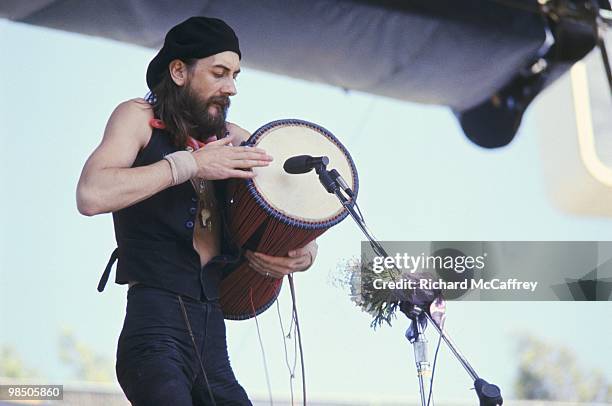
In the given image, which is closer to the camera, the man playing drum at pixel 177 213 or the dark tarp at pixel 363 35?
the man playing drum at pixel 177 213

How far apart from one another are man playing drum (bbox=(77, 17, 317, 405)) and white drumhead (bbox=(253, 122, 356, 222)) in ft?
0.32

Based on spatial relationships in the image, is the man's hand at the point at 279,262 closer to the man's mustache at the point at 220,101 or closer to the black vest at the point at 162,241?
the black vest at the point at 162,241

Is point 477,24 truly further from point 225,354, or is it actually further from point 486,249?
point 225,354

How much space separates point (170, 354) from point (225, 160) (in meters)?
0.49

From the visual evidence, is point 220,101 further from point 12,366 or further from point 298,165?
point 12,366

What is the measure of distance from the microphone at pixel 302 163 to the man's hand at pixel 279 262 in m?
0.23

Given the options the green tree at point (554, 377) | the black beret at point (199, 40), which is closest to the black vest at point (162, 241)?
the black beret at point (199, 40)

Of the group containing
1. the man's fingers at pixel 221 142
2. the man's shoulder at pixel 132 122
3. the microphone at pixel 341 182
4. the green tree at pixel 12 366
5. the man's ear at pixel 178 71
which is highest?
the man's ear at pixel 178 71

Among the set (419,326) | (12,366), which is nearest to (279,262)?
(419,326)

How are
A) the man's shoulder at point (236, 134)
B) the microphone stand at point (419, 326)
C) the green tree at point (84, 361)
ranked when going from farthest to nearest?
the green tree at point (84, 361) → the man's shoulder at point (236, 134) → the microphone stand at point (419, 326)

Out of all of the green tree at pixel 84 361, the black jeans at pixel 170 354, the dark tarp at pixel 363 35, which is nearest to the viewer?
the black jeans at pixel 170 354

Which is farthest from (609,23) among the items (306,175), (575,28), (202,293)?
(202,293)

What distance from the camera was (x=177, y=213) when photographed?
2527 millimetres

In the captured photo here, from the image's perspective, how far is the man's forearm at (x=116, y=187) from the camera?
2344mm
